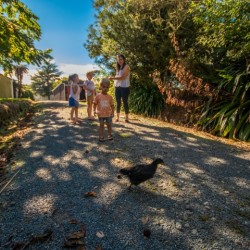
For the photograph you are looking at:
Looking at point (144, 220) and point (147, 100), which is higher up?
point (147, 100)

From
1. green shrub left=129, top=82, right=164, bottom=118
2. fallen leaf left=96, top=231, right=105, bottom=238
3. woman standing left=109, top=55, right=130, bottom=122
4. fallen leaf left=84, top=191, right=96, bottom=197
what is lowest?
fallen leaf left=96, top=231, right=105, bottom=238

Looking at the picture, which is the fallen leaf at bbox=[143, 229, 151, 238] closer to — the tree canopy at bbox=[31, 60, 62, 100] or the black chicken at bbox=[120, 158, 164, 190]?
the black chicken at bbox=[120, 158, 164, 190]

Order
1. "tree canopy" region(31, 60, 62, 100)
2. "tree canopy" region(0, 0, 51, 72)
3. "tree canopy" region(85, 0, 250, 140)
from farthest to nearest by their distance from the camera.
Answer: "tree canopy" region(31, 60, 62, 100) → "tree canopy" region(0, 0, 51, 72) → "tree canopy" region(85, 0, 250, 140)

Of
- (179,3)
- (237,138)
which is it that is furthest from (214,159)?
(179,3)

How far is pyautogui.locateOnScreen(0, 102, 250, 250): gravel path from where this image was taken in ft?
7.01

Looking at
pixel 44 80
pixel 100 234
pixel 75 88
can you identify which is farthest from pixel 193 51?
pixel 44 80

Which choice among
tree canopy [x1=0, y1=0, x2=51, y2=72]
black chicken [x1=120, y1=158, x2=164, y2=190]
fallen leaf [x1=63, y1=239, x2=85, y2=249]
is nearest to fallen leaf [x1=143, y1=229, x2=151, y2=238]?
A: fallen leaf [x1=63, y1=239, x2=85, y2=249]

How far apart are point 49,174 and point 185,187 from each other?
1.99 metres

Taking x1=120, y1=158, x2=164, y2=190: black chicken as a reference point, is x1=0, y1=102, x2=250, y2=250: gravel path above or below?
below

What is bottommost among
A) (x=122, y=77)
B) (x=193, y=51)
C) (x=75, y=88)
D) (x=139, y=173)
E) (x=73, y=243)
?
(x=73, y=243)

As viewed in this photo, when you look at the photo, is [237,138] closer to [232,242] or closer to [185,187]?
[185,187]

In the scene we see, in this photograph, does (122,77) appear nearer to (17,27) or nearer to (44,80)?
(17,27)

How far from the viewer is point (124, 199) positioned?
111 inches

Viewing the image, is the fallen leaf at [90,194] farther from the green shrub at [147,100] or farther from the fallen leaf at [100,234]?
the green shrub at [147,100]
